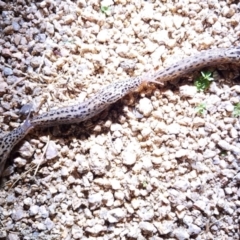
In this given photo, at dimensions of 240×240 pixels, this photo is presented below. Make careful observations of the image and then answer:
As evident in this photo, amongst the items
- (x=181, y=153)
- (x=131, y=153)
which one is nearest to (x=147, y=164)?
(x=131, y=153)

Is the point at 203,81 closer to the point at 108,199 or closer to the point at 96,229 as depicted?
the point at 108,199

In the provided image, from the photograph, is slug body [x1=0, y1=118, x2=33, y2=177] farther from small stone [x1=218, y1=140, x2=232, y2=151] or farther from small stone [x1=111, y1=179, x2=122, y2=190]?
small stone [x1=218, y1=140, x2=232, y2=151]

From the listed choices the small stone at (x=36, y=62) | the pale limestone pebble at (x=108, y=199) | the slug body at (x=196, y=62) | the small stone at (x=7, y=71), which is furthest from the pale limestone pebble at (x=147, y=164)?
the small stone at (x=7, y=71)

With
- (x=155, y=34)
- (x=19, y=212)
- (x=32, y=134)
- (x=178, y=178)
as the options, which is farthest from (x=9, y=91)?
(x=178, y=178)

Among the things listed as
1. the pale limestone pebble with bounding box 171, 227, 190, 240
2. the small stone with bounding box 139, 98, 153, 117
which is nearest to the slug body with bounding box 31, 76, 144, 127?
the small stone with bounding box 139, 98, 153, 117

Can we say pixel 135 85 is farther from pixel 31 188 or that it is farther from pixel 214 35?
pixel 31 188
